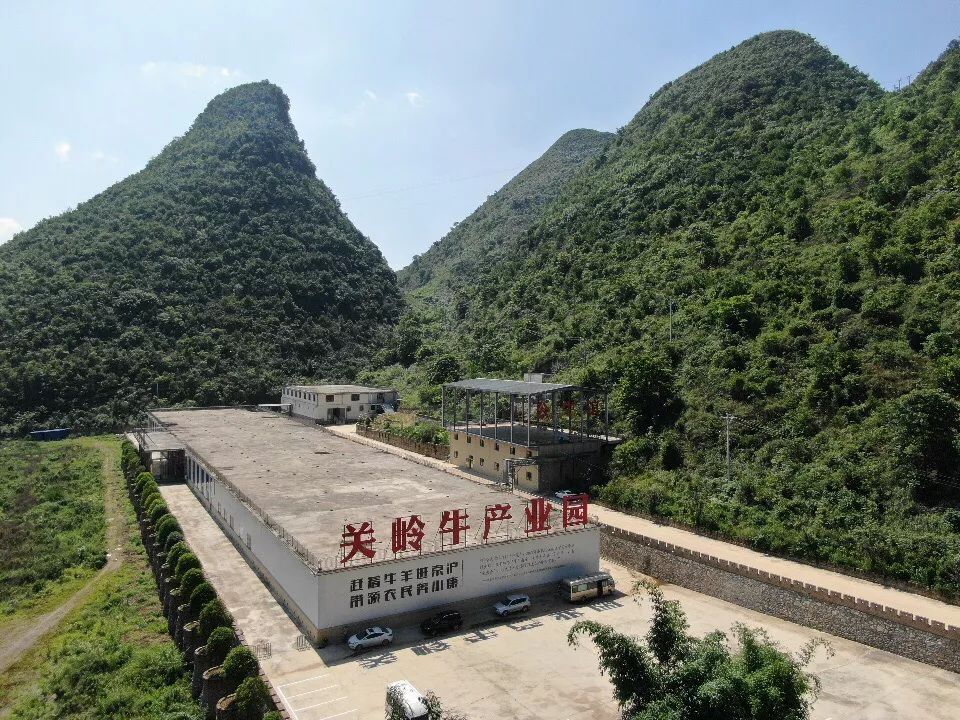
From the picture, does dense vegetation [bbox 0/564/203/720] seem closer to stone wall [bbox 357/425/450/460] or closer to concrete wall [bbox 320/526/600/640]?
concrete wall [bbox 320/526/600/640]

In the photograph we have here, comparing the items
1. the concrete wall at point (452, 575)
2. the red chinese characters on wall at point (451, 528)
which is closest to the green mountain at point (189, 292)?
the red chinese characters on wall at point (451, 528)

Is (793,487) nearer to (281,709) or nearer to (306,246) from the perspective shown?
(281,709)

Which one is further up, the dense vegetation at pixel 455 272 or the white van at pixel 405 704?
the dense vegetation at pixel 455 272

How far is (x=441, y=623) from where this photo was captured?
2634 cm

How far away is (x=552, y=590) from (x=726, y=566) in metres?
7.88

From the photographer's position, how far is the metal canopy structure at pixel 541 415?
160 ft

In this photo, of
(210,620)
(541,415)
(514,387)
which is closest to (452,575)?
(210,620)

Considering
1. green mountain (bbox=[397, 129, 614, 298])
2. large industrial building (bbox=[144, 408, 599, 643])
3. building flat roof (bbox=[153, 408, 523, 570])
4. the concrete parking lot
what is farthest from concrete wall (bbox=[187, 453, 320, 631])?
green mountain (bbox=[397, 129, 614, 298])

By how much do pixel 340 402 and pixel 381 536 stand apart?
51.8 meters

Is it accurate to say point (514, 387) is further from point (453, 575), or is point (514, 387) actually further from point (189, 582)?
point (189, 582)

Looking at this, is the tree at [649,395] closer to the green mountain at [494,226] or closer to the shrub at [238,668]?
the shrub at [238,668]

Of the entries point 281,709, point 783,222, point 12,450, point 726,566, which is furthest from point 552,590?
point 12,450

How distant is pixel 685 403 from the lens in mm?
46750

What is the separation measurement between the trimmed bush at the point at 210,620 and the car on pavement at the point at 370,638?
4648 millimetres
